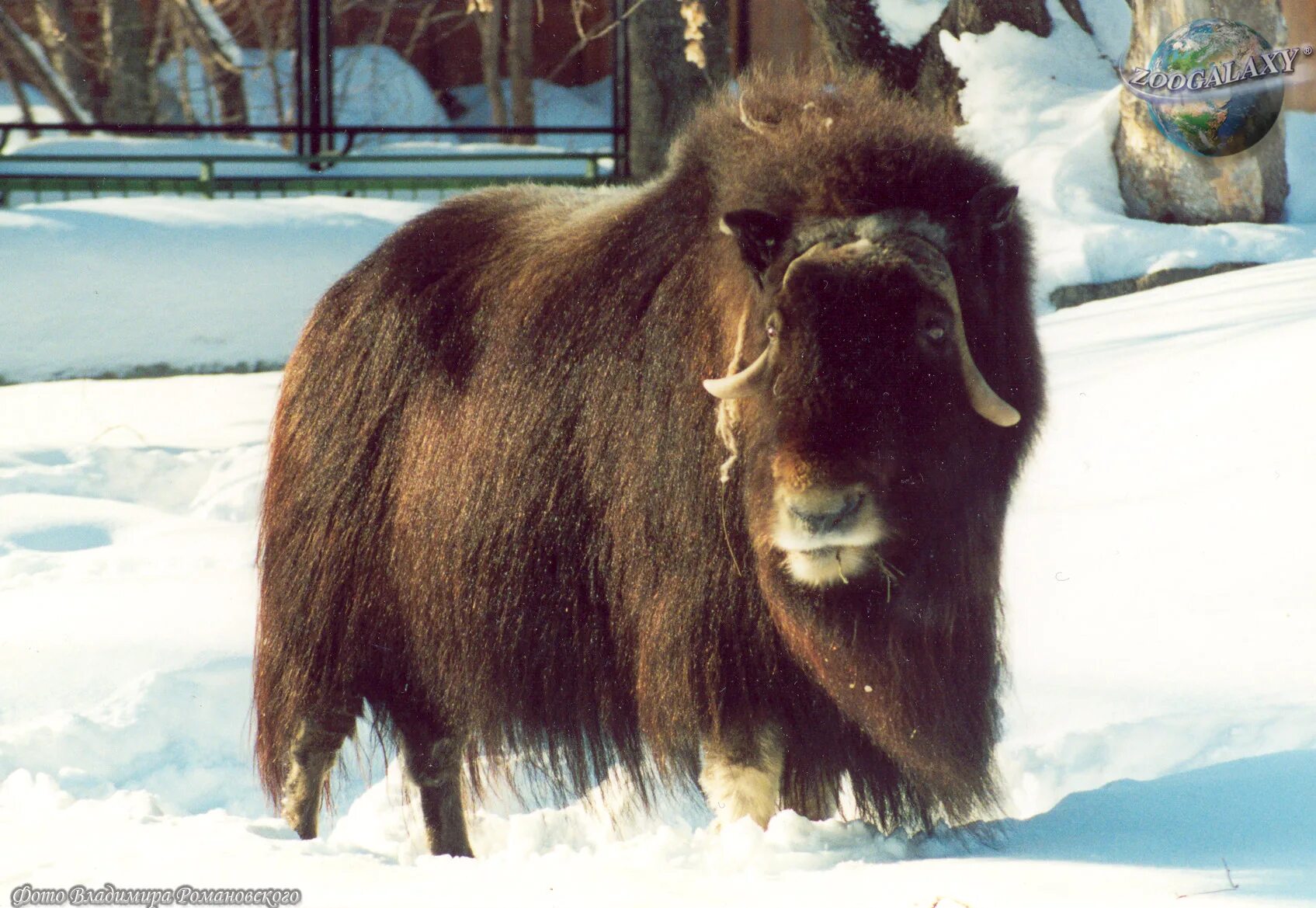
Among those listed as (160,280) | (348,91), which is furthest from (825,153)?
(348,91)

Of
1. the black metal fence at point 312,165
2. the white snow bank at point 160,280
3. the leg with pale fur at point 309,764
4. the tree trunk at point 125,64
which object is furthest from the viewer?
the tree trunk at point 125,64

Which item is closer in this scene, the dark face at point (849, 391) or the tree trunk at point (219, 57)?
the dark face at point (849, 391)

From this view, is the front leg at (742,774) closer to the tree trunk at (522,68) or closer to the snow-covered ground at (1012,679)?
the snow-covered ground at (1012,679)

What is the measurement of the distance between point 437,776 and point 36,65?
31.1 feet

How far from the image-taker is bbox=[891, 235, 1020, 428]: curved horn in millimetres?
2176

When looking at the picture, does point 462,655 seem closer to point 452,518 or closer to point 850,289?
point 452,518

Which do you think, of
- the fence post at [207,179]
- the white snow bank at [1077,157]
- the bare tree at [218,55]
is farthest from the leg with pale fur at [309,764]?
the bare tree at [218,55]

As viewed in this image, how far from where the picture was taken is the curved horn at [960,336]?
2.18 meters

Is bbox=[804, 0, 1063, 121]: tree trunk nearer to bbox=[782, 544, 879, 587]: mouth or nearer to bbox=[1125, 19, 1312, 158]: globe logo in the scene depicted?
bbox=[1125, 19, 1312, 158]: globe logo

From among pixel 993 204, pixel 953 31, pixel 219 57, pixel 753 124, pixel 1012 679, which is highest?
pixel 219 57

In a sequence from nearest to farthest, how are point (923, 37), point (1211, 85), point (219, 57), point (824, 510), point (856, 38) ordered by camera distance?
point (824, 510)
point (856, 38)
point (923, 37)
point (1211, 85)
point (219, 57)

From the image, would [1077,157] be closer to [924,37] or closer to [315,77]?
[924,37]

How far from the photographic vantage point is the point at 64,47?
12016 mm

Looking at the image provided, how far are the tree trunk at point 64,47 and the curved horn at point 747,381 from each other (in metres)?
9.28
